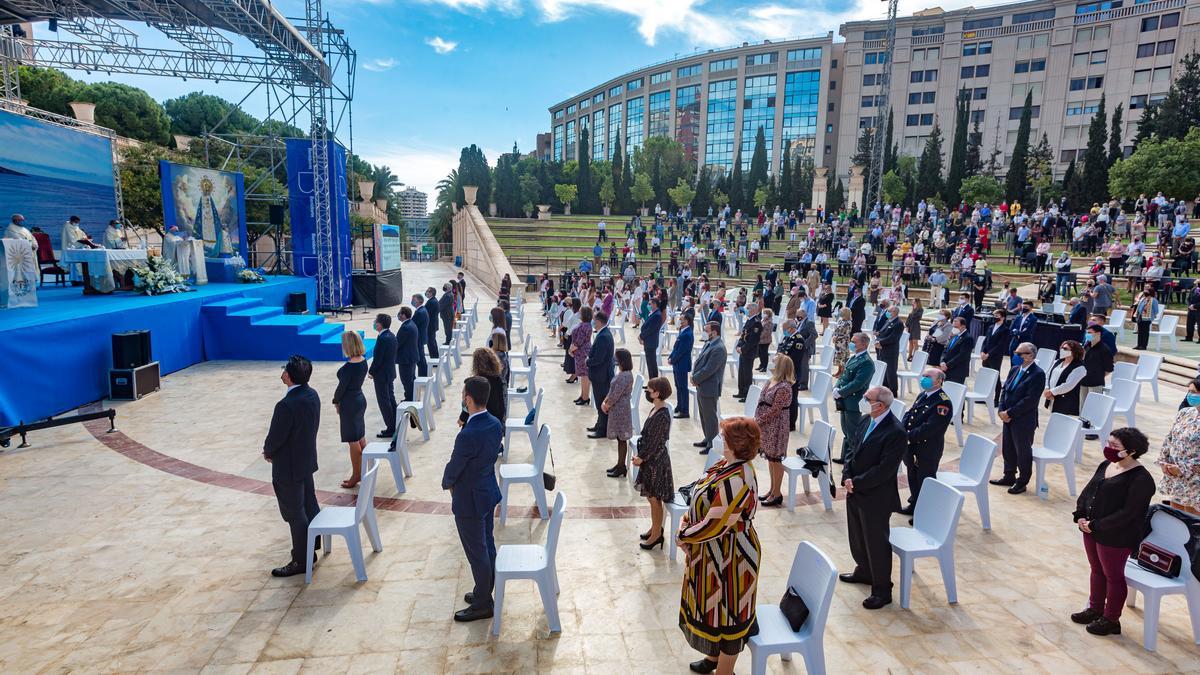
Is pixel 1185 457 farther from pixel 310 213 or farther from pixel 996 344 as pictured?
pixel 310 213

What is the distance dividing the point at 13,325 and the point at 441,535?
7.41m

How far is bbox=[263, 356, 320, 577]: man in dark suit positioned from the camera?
182 inches

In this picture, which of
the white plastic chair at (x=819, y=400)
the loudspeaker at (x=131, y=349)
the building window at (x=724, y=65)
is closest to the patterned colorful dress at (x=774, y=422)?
the white plastic chair at (x=819, y=400)

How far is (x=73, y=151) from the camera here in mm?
16234

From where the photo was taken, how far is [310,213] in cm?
1902

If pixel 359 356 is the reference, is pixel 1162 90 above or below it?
above

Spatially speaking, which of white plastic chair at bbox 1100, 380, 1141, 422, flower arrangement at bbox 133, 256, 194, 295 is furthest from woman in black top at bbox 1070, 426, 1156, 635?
flower arrangement at bbox 133, 256, 194, 295

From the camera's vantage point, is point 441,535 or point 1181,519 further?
point 441,535

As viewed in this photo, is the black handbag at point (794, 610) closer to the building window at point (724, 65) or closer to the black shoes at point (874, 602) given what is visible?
the black shoes at point (874, 602)

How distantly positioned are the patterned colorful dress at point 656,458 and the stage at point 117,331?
874cm

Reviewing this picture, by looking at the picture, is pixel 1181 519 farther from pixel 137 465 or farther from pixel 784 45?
pixel 784 45

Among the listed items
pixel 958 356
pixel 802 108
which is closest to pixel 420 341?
pixel 958 356

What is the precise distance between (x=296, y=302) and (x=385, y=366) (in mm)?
11120

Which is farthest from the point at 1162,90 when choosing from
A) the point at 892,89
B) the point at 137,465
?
the point at 137,465
